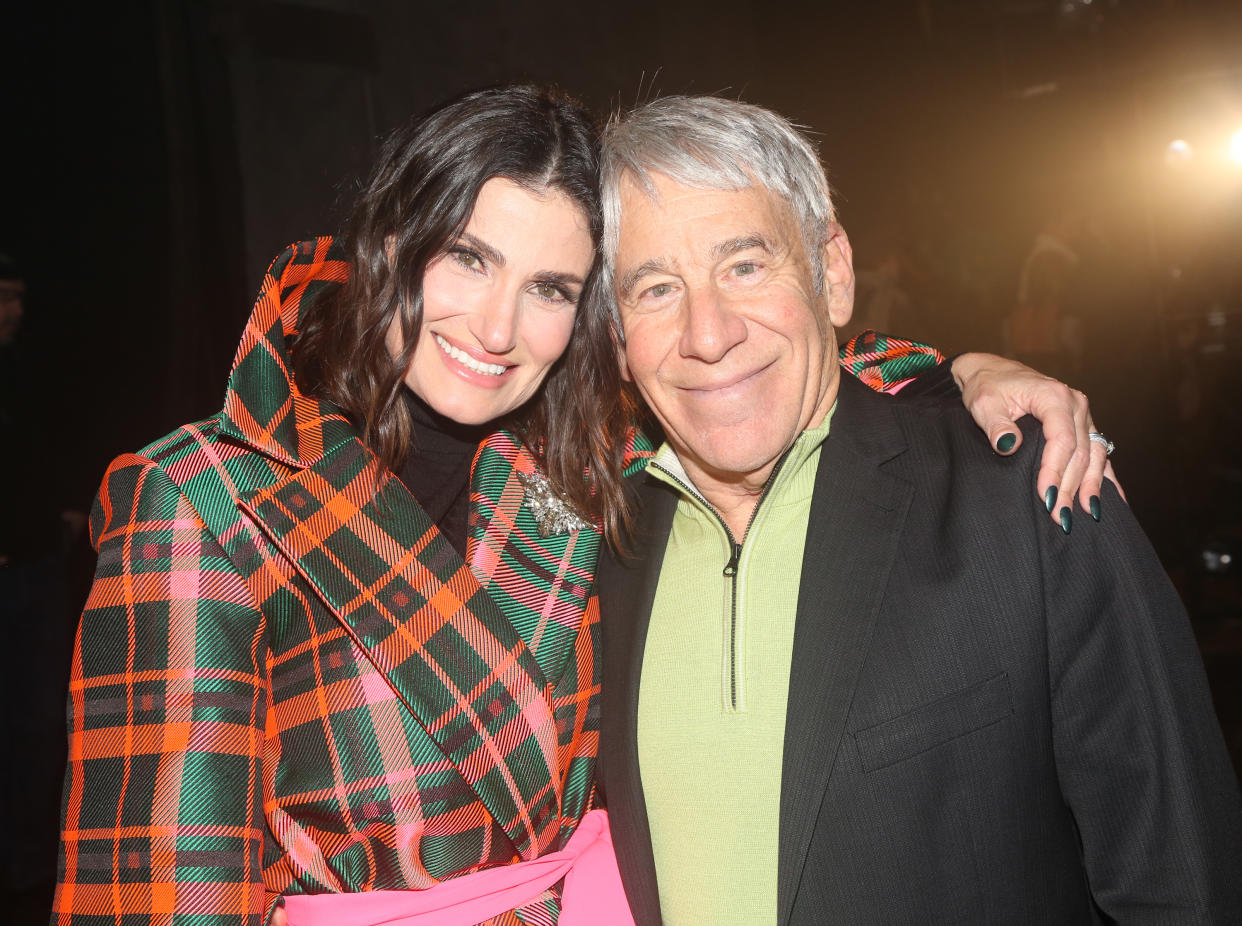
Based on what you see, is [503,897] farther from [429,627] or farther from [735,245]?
[735,245]

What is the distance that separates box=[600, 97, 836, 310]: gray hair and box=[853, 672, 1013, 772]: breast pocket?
729 mm

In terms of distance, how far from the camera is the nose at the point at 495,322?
5.56ft

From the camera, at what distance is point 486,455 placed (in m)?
1.88

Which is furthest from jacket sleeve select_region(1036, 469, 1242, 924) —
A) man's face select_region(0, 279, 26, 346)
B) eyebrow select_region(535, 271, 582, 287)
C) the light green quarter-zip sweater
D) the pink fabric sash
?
man's face select_region(0, 279, 26, 346)

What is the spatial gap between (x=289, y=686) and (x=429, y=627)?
0.75ft

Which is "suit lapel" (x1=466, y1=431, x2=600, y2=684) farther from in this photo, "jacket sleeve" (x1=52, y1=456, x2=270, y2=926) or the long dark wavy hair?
"jacket sleeve" (x1=52, y1=456, x2=270, y2=926)

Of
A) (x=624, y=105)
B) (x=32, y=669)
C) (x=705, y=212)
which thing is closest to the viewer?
(x=705, y=212)

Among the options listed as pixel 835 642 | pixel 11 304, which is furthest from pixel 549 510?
pixel 11 304

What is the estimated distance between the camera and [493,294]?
1.71m

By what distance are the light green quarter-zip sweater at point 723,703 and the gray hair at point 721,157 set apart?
0.39 m

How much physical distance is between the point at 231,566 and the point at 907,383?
1.24 meters

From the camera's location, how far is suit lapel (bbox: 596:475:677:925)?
4.98ft

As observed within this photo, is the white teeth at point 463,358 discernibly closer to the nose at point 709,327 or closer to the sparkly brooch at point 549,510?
the sparkly brooch at point 549,510

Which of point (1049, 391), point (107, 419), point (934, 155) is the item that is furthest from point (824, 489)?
point (934, 155)
